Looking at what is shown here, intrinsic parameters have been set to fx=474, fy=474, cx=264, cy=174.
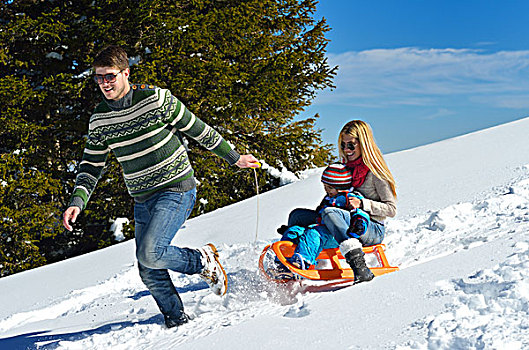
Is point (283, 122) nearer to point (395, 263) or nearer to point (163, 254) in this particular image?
point (395, 263)

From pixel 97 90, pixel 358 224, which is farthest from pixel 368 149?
pixel 97 90

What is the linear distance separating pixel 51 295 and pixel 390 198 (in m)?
3.40

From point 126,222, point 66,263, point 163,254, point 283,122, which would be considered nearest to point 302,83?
point 283,122

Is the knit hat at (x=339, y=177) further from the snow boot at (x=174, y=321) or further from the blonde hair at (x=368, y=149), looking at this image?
the snow boot at (x=174, y=321)

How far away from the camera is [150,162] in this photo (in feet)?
9.43

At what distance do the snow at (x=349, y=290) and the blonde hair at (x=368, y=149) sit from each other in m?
0.70

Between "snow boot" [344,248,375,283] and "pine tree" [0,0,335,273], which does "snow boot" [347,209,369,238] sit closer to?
"snow boot" [344,248,375,283]

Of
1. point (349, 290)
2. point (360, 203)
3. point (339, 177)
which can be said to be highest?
point (339, 177)

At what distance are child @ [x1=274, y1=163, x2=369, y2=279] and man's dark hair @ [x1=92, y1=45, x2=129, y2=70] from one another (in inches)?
66.6

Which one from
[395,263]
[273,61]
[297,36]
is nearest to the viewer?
[395,263]

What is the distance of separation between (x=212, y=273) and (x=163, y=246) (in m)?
0.47

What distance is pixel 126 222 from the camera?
9.42 meters

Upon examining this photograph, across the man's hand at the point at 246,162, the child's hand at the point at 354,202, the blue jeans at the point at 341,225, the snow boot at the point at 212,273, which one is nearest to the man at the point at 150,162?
the snow boot at the point at 212,273

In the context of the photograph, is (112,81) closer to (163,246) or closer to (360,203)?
(163,246)
